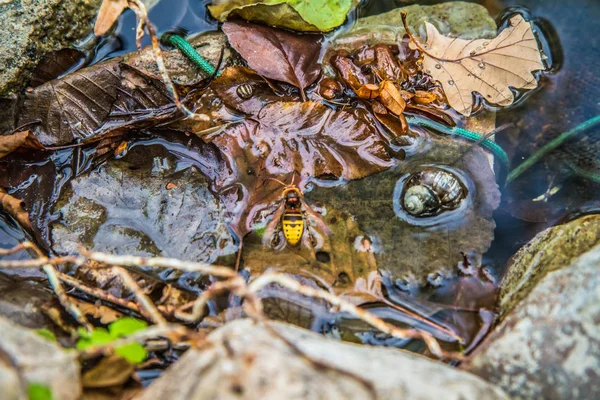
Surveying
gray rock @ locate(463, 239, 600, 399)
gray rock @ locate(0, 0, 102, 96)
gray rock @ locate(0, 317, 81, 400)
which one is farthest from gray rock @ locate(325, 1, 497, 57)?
gray rock @ locate(0, 317, 81, 400)

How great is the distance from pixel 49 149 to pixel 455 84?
313 centimetres

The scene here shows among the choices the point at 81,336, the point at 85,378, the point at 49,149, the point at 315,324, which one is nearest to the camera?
the point at 85,378

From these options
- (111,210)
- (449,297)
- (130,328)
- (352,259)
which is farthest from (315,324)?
(111,210)

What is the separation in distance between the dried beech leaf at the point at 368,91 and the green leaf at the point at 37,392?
280 centimetres

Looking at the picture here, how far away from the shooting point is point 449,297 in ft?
10.3

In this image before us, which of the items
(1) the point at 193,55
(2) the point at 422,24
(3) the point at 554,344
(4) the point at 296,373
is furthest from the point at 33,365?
(2) the point at 422,24

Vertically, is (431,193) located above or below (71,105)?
below

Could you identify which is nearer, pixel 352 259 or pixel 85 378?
pixel 85 378

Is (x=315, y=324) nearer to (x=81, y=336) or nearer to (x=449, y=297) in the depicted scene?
(x=449, y=297)

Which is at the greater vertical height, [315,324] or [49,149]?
[49,149]

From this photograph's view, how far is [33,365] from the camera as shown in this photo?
1.97 meters

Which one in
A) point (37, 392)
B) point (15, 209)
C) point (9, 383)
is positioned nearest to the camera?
point (9, 383)

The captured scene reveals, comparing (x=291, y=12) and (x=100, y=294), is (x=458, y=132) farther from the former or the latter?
(x=100, y=294)

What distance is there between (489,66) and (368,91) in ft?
3.40
